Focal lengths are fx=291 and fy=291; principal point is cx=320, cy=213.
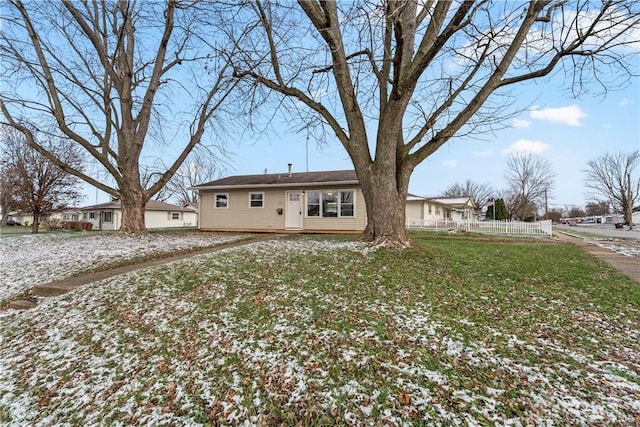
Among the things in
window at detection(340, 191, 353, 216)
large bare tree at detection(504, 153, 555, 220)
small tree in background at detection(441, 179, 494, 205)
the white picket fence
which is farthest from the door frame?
small tree in background at detection(441, 179, 494, 205)

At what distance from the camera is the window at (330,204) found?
548 inches

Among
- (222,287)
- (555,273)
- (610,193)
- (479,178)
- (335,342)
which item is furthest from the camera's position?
(479,178)

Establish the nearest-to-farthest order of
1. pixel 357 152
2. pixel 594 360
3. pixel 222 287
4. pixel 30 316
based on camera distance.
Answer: pixel 594 360
pixel 30 316
pixel 222 287
pixel 357 152

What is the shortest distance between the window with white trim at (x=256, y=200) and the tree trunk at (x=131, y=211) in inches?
199

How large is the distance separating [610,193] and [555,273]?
48679 millimetres

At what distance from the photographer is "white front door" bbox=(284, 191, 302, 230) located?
48.1 ft

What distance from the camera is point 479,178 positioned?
53.0 metres

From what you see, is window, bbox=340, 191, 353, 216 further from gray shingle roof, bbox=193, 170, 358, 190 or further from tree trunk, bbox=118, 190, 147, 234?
tree trunk, bbox=118, 190, 147, 234

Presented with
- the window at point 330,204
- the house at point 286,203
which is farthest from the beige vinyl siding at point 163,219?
the window at point 330,204

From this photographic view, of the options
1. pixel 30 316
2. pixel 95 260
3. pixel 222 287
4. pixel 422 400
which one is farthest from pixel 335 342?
pixel 95 260

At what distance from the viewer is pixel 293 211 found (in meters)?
14.7

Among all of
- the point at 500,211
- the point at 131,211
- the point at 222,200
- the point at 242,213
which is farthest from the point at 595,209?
the point at 131,211

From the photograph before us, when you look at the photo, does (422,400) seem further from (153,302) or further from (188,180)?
(188,180)

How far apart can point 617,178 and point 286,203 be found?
1859 inches
